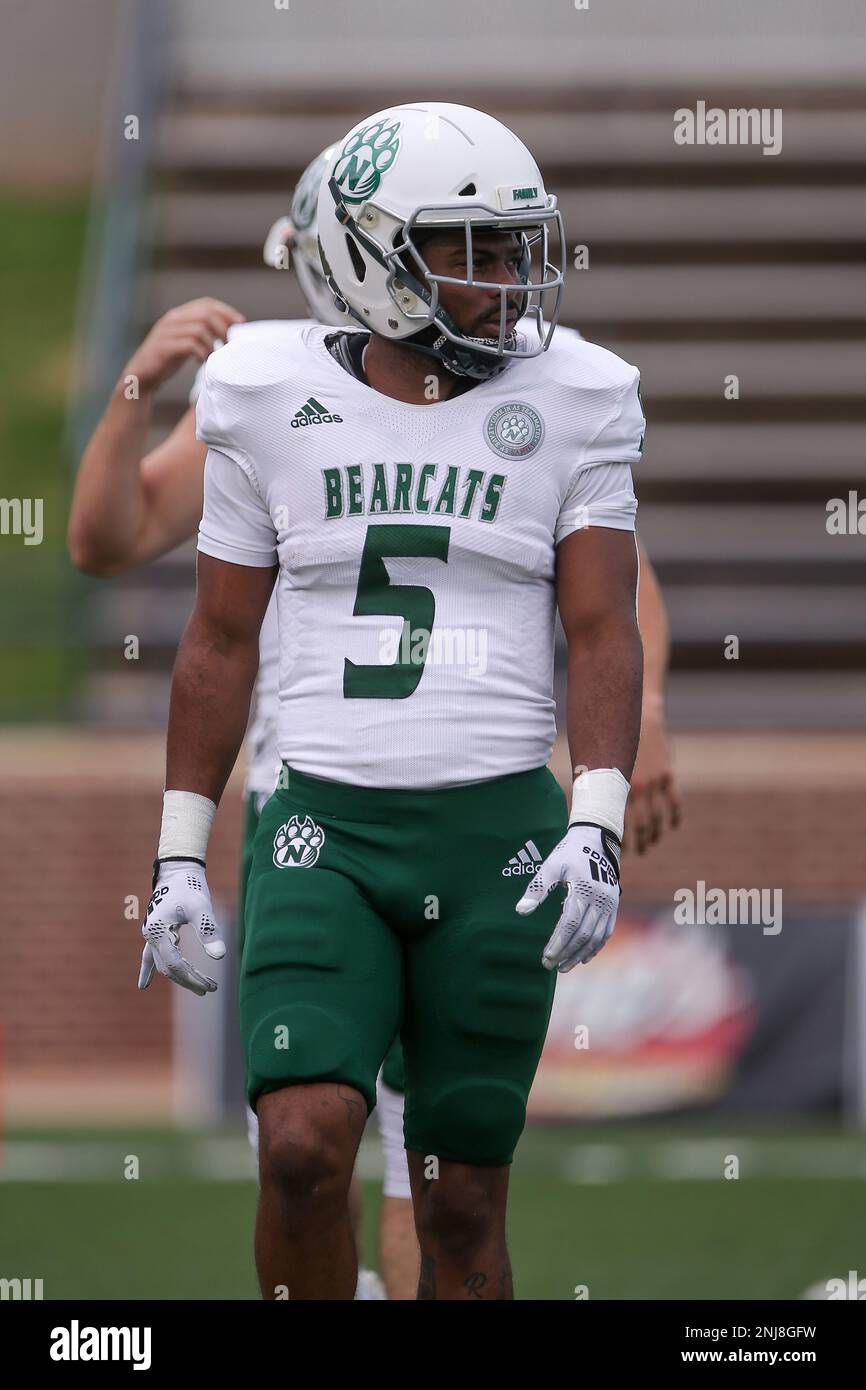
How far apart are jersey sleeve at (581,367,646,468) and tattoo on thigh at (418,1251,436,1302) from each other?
1.18m

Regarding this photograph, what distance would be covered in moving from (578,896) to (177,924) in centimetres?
60

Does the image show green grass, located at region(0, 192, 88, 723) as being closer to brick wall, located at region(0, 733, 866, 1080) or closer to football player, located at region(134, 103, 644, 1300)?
brick wall, located at region(0, 733, 866, 1080)

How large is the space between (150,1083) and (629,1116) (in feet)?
7.21

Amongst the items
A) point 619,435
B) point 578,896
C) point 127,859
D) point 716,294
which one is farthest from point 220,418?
point 716,294

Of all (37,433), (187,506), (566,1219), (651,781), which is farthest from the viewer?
(37,433)

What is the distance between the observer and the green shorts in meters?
3.14

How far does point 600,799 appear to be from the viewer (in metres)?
3.15

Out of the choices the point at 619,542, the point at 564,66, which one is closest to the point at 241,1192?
the point at 619,542

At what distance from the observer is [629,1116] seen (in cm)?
797

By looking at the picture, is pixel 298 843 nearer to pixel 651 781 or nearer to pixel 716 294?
pixel 651 781

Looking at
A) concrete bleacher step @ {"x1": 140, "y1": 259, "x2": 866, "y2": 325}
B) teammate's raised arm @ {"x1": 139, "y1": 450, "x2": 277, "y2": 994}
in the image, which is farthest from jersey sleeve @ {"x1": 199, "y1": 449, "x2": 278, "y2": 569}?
concrete bleacher step @ {"x1": 140, "y1": 259, "x2": 866, "y2": 325}

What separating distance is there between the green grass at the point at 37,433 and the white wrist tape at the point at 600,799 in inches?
274

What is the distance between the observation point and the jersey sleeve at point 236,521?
3.29m
